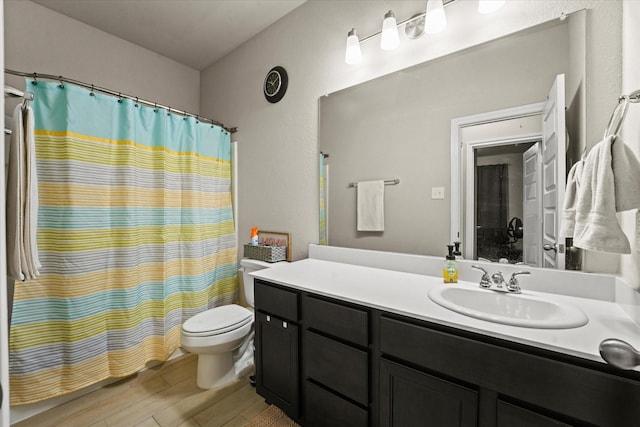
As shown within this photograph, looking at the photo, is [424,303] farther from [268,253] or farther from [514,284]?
[268,253]

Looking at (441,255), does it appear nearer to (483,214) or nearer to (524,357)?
(483,214)

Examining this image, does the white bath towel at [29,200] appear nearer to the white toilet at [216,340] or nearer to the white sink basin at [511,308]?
the white toilet at [216,340]

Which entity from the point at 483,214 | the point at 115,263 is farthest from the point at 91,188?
the point at 483,214

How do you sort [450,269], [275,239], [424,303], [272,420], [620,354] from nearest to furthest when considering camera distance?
[620,354] < [424,303] < [450,269] < [272,420] < [275,239]

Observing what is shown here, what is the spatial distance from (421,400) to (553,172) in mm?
1125

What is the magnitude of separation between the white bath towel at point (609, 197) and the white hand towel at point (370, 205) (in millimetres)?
980

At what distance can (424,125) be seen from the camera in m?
1.58

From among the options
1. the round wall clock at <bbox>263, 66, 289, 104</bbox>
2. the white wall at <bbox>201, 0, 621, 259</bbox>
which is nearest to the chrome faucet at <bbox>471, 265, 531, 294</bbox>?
the white wall at <bbox>201, 0, 621, 259</bbox>

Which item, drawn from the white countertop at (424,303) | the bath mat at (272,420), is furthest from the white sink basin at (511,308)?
the bath mat at (272,420)

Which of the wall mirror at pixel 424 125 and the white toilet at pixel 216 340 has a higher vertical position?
the wall mirror at pixel 424 125

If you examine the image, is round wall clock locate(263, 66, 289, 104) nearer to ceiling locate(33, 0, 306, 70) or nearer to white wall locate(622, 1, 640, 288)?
ceiling locate(33, 0, 306, 70)

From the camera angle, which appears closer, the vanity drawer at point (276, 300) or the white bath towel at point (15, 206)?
the white bath towel at point (15, 206)

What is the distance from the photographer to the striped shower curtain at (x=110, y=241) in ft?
5.32

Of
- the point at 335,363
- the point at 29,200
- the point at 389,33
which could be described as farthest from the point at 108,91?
the point at 335,363
